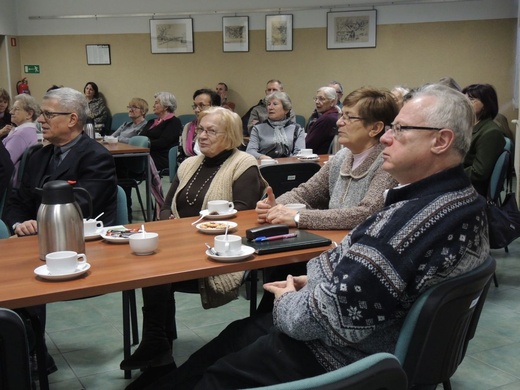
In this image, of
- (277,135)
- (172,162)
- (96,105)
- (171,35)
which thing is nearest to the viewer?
(172,162)

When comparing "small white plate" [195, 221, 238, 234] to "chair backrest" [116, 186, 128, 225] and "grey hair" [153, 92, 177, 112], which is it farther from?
"grey hair" [153, 92, 177, 112]

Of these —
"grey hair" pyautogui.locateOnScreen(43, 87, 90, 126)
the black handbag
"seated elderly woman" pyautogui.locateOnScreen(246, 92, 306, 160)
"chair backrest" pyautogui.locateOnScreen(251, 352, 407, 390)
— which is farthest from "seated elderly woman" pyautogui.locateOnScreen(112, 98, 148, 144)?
"chair backrest" pyautogui.locateOnScreen(251, 352, 407, 390)

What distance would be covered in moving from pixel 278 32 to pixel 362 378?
8985 mm

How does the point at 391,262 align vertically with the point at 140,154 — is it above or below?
above

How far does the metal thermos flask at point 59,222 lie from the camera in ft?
6.70

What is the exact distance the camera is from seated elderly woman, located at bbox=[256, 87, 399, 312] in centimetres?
242

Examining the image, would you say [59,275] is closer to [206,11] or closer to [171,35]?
[206,11]

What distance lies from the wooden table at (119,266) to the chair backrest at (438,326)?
2.22 feet

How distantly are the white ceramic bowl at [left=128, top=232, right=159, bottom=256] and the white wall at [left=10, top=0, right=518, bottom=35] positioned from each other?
25.0 feet

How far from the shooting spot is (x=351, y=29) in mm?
9156

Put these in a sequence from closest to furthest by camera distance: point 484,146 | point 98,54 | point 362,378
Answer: point 362,378 < point 484,146 < point 98,54

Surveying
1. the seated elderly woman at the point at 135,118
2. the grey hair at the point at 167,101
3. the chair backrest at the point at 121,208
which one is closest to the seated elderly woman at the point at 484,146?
the chair backrest at the point at 121,208

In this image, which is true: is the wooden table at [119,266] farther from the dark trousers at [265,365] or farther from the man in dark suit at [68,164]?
the man in dark suit at [68,164]

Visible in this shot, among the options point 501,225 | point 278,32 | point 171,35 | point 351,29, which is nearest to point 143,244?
point 501,225
